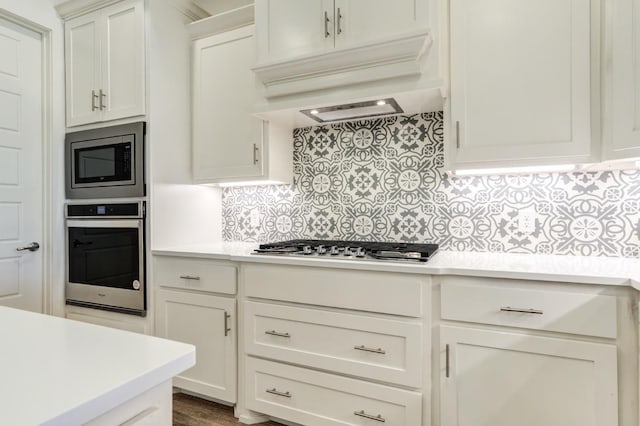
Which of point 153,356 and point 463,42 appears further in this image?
point 463,42

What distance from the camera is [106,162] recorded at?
2.34 m

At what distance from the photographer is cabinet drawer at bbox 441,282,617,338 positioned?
4.24ft

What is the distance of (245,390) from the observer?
193cm

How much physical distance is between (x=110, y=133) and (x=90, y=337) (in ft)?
6.65

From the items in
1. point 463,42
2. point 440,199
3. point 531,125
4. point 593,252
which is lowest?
point 593,252

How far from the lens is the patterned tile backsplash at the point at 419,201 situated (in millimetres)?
1789

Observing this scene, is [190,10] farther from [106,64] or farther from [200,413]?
[200,413]

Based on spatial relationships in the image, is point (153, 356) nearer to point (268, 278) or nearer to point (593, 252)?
point (268, 278)

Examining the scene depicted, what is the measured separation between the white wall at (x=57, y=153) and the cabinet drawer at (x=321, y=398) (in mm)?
1548

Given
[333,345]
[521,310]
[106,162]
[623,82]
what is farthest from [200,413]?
[623,82]

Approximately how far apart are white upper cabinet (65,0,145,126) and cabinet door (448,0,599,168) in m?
1.86

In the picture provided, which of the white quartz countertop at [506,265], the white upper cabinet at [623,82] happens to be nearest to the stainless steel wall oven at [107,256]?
the white quartz countertop at [506,265]

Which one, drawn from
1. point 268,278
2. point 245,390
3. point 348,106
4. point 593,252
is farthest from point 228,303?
point 593,252

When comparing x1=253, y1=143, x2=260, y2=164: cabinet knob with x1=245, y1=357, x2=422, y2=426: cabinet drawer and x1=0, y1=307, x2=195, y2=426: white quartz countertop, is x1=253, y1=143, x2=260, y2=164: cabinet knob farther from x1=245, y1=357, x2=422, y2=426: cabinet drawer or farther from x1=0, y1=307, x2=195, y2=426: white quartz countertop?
x1=0, y1=307, x2=195, y2=426: white quartz countertop
